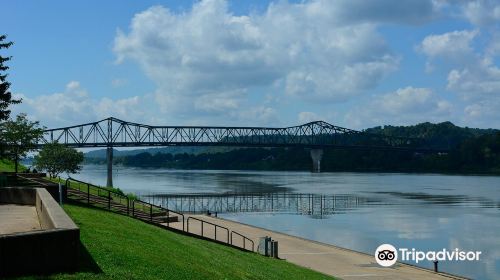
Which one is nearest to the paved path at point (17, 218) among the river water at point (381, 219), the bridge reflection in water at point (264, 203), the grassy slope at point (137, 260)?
the grassy slope at point (137, 260)

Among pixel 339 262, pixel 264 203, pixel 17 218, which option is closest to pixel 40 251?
pixel 17 218

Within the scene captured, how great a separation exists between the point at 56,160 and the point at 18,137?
41.0 meters

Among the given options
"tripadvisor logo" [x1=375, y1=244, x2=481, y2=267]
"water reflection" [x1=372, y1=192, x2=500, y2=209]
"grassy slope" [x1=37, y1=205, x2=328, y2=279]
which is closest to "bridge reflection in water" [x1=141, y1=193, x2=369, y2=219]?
"water reflection" [x1=372, y1=192, x2=500, y2=209]

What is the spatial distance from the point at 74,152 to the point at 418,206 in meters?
52.2

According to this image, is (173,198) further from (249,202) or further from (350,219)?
(350,219)

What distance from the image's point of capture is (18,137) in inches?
1908

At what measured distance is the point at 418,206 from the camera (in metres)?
72.9

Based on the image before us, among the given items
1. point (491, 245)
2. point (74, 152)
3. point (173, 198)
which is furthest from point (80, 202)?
point (74, 152)

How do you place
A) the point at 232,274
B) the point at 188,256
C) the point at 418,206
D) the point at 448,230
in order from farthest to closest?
the point at 418,206 → the point at 448,230 → the point at 188,256 → the point at 232,274

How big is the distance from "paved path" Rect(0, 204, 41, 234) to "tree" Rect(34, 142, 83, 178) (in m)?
67.6

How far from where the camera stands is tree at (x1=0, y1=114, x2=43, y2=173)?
47.8m

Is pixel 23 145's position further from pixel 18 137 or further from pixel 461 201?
pixel 461 201

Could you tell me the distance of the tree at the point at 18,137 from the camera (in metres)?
47.8

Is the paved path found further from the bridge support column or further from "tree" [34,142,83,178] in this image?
the bridge support column
